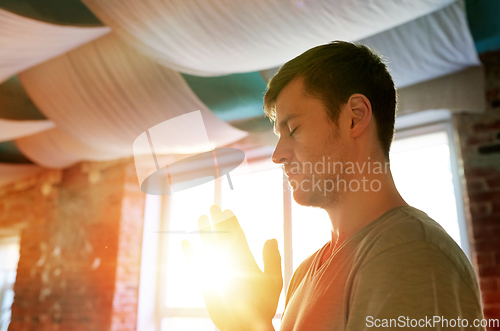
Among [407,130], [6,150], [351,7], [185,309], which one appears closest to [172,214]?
[185,309]

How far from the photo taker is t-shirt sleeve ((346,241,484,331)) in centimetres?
45

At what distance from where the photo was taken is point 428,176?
2.37m

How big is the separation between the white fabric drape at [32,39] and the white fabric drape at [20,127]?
2.15 ft

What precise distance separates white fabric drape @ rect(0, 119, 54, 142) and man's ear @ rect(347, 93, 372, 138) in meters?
2.68

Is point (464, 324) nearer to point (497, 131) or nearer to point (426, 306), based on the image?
point (426, 306)

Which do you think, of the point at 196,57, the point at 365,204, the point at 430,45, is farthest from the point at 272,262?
the point at 430,45

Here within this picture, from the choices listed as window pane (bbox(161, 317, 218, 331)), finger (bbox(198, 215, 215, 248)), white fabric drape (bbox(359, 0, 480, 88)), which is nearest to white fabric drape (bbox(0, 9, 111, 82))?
white fabric drape (bbox(359, 0, 480, 88))

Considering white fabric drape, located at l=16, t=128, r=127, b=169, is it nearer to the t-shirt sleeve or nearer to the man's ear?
the man's ear

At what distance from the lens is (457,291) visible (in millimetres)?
472

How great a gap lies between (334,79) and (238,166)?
2520 millimetres

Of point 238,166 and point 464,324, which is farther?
point 238,166

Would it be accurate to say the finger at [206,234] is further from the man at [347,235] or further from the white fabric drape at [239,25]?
the white fabric drape at [239,25]

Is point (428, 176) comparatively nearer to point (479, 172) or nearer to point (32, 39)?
point (479, 172)

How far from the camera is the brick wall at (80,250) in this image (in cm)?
333
